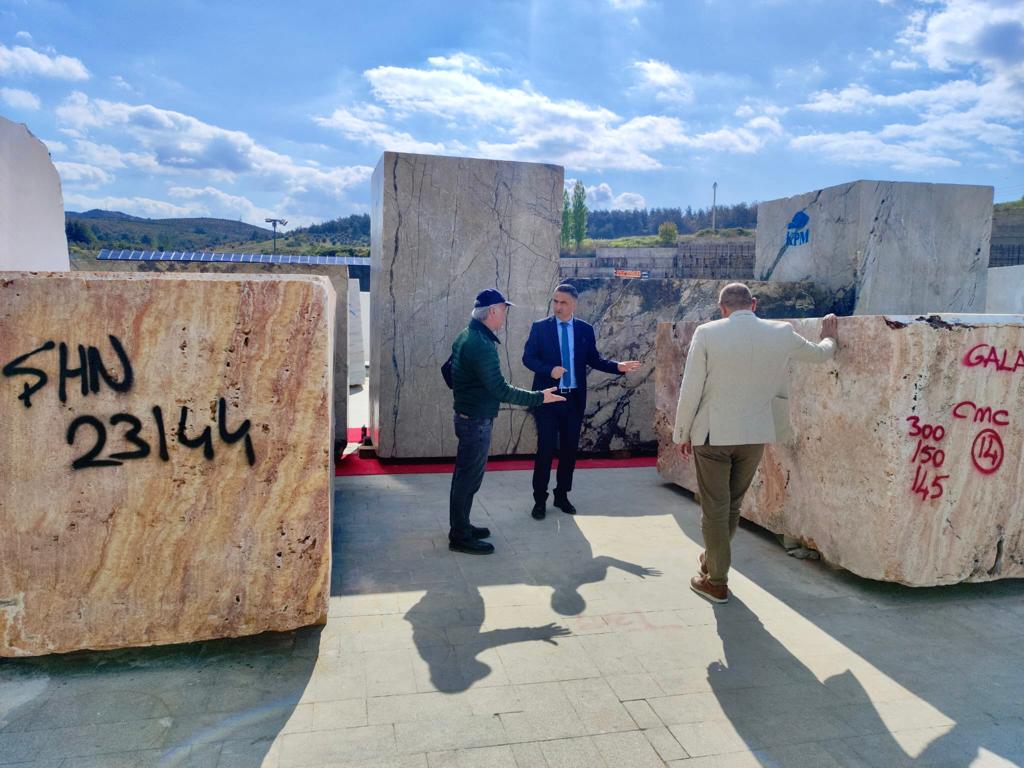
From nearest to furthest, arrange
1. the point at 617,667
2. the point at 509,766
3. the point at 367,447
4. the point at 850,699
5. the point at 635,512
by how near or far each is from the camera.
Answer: the point at 509,766
the point at 850,699
the point at 617,667
the point at 635,512
the point at 367,447

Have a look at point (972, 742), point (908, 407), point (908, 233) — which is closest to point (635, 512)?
point (908, 407)

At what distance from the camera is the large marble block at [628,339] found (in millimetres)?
7496

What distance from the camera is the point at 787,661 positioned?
3180mm

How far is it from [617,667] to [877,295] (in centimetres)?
619

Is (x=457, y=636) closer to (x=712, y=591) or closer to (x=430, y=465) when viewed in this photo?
(x=712, y=591)

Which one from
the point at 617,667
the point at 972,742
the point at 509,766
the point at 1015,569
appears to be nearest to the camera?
the point at 509,766

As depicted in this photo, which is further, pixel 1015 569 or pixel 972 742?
pixel 1015 569

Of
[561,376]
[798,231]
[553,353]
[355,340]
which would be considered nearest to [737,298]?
[561,376]

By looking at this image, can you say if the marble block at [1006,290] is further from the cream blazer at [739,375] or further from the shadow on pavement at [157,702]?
the shadow on pavement at [157,702]

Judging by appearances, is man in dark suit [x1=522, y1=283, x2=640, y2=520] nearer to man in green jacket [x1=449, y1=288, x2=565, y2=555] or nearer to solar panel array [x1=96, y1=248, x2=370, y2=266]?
man in green jacket [x1=449, y1=288, x2=565, y2=555]

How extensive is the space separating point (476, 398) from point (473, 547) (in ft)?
3.12

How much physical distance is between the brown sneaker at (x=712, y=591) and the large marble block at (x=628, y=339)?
12.0 feet

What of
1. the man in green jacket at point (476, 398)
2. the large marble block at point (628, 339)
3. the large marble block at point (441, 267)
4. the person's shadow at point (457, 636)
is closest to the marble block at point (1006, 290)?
the large marble block at point (628, 339)

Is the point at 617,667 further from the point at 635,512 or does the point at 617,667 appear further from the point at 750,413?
the point at 635,512
